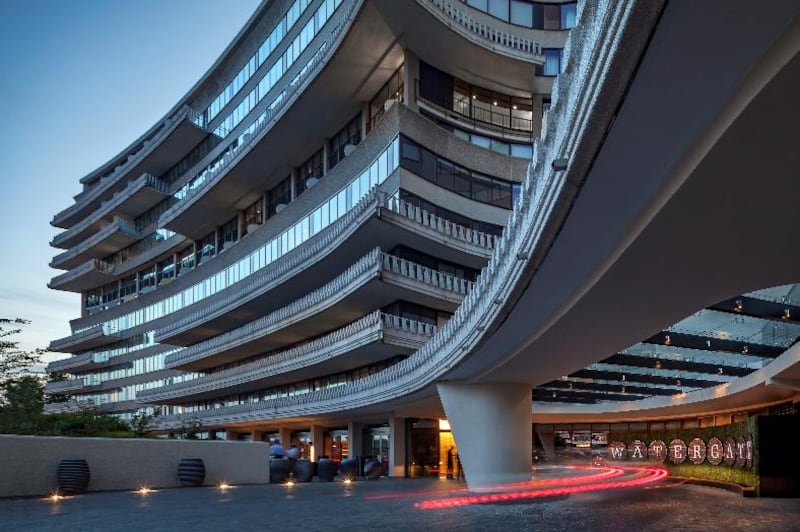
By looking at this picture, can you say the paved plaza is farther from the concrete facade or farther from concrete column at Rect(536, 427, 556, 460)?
concrete column at Rect(536, 427, 556, 460)

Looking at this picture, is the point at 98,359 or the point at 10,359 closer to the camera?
the point at 10,359

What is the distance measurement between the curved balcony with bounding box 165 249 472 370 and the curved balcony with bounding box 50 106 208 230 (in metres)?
25.5

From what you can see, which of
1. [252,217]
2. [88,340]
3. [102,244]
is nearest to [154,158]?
[102,244]

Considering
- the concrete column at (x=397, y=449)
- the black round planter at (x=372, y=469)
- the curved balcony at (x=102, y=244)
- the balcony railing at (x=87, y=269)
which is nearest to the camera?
the black round planter at (x=372, y=469)

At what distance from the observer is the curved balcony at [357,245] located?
40.5m

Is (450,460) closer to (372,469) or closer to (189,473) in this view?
(372,469)

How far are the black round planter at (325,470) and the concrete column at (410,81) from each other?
66.2 feet

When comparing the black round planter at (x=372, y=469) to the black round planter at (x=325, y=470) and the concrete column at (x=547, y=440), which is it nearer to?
the black round planter at (x=325, y=470)

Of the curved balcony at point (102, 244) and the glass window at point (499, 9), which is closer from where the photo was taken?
the glass window at point (499, 9)

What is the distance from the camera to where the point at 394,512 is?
64.4 feet

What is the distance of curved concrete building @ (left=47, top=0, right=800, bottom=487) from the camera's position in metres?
8.59

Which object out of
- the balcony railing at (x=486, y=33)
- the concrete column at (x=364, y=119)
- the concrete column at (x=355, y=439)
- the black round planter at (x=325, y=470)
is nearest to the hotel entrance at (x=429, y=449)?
the concrete column at (x=355, y=439)

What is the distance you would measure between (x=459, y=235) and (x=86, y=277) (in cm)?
6572

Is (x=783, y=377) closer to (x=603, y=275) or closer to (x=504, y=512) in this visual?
(x=504, y=512)
